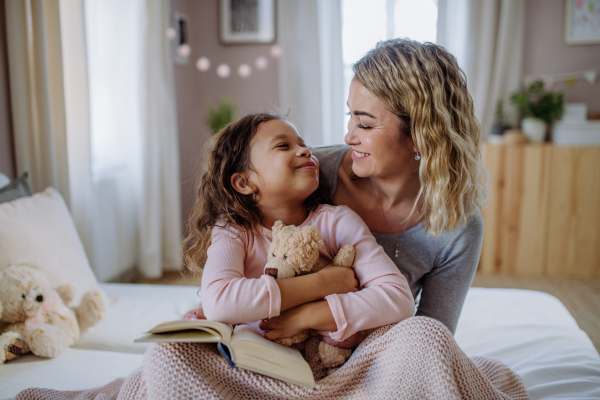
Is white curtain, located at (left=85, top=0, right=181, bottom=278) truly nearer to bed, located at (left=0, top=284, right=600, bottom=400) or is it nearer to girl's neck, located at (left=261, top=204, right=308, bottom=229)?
bed, located at (left=0, top=284, right=600, bottom=400)

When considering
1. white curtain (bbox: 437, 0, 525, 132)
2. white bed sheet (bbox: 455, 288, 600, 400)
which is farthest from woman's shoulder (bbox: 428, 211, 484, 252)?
white curtain (bbox: 437, 0, 525, 132)

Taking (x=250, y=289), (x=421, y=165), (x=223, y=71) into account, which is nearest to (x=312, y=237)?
(x=250, y=289)

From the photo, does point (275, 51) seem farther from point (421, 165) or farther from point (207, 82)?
point (421, 165)

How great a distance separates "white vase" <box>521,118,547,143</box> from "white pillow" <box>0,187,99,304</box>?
289 centimetres

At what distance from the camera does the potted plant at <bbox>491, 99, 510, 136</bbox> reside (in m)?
3.29

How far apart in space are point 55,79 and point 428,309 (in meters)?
1.93

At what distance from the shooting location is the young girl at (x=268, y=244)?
37.6 inches

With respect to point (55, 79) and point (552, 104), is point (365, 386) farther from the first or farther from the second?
point (552, 104)

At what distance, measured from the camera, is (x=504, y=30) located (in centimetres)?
327

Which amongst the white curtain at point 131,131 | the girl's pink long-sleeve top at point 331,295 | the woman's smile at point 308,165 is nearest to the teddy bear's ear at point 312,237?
the girl's pink long-sleeve top at point 331,295

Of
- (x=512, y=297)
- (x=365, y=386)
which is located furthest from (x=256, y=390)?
(x=512, y=297)

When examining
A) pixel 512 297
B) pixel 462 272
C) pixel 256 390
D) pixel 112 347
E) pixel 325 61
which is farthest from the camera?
pixel 325 61

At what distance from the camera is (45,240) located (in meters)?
1.50

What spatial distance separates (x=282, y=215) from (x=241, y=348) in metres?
0.46
